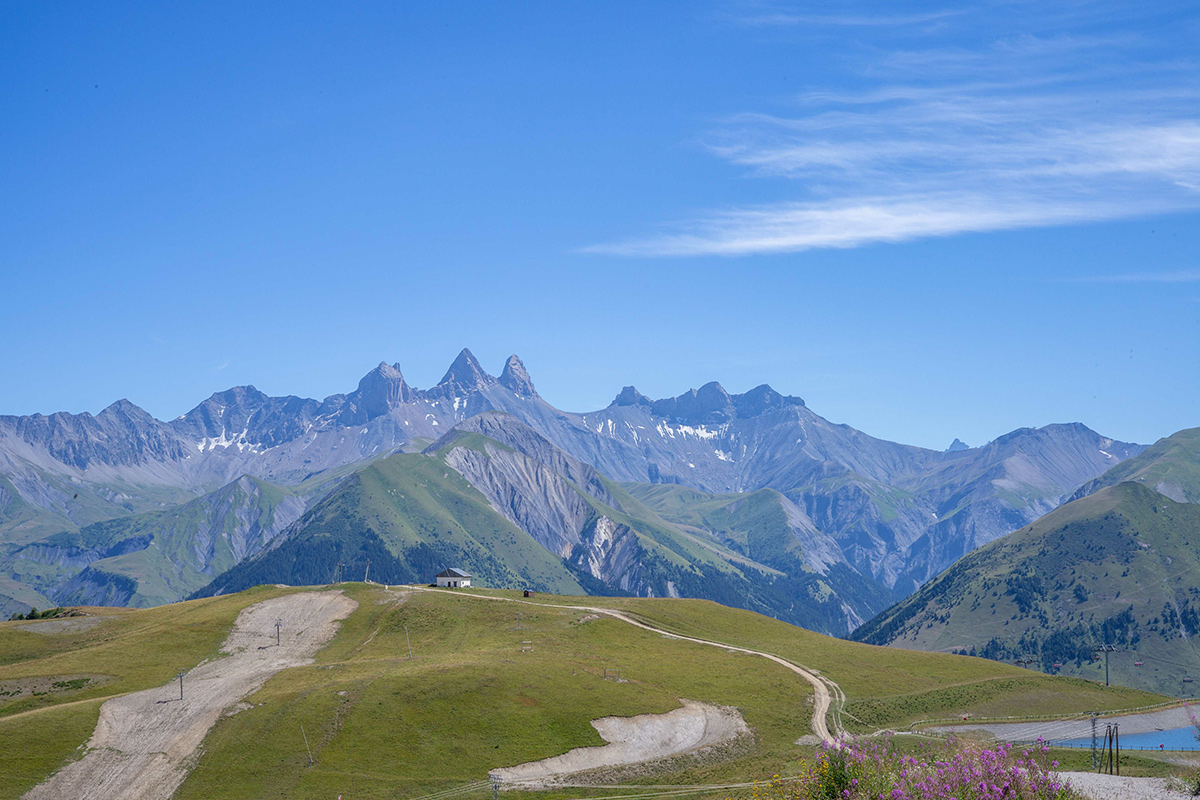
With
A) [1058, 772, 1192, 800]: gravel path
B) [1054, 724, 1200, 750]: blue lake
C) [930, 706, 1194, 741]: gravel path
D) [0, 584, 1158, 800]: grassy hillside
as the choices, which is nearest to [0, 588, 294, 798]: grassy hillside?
[0, 584, 1158, 800]: grassy hillside

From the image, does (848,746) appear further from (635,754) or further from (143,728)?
(143,728)

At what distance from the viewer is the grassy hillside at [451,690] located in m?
110

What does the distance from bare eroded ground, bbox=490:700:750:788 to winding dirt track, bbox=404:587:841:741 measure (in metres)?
11.5

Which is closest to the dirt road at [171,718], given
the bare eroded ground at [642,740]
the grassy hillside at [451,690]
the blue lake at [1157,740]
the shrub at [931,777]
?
the grassy hillside at [451,690]

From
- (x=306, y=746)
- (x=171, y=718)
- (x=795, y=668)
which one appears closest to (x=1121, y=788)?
(x=306, y=746)

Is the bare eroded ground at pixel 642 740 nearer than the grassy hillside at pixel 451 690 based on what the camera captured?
No

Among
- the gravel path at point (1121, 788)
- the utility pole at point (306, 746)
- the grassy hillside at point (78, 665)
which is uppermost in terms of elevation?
the gravel path at point (1121, 788)

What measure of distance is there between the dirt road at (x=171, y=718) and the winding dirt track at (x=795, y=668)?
4090 cm

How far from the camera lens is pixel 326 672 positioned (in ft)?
465

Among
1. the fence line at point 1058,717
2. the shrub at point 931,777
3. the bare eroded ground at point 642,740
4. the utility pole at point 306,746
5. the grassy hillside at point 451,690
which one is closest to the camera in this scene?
the shrub at point 931,777

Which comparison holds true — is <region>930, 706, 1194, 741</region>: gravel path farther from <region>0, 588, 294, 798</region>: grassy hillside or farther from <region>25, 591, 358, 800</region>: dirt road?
<region>0, 588, 294, 798</region>: grassy hillside

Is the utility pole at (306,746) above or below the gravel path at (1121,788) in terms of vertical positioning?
below

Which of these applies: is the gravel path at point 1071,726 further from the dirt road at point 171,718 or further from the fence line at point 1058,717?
the dirt road at point 171,718

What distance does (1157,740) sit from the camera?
138m
